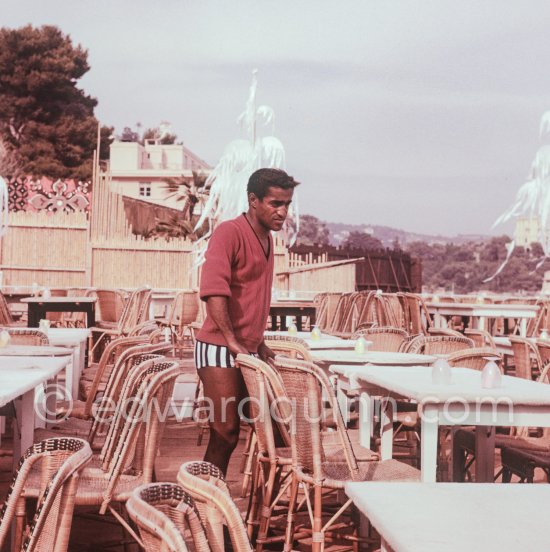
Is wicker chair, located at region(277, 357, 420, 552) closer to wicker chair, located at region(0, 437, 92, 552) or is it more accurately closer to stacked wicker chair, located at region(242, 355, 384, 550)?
stacked wicker chair, located at region(242, 355, 384, 550)

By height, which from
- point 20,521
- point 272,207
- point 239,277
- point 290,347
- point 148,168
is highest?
point 148,168

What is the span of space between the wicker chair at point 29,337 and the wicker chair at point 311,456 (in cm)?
263

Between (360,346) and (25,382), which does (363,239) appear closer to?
(360,346)

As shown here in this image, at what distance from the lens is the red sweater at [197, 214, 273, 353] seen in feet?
12.4

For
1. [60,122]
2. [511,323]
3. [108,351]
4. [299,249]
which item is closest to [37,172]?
[60,122]

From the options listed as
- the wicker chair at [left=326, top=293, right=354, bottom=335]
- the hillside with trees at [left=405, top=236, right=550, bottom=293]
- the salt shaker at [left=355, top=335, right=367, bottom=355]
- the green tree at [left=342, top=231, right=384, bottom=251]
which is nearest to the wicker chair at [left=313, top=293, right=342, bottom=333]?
the wicker chair at [left=326, top=293, right=354, bottom=335]

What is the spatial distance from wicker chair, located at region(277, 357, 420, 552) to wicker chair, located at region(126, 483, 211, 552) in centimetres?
184

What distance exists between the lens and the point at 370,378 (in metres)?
4.05

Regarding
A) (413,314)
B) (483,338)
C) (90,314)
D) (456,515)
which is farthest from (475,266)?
(456,515)

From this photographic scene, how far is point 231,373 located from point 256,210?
0.68 meters

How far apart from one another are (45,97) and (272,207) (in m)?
37.2

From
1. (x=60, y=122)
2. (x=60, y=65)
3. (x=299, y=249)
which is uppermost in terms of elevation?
(x=60, y=65)

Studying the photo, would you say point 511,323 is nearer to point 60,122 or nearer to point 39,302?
point 39,302

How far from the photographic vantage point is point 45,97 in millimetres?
39125
